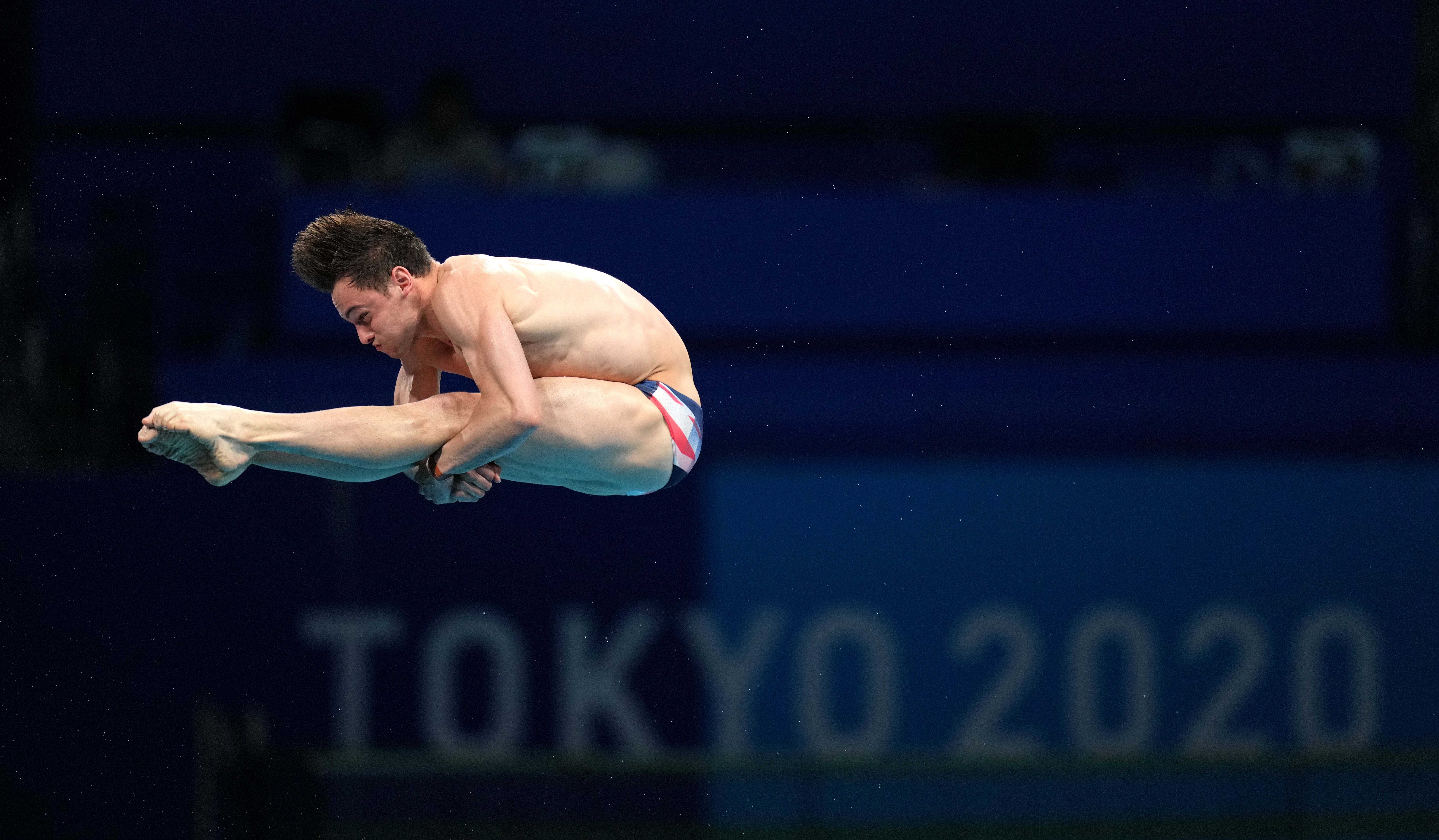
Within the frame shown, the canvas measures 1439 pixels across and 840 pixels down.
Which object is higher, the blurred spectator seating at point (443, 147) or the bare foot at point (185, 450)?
the blurred spectator seating at point (443, 147)

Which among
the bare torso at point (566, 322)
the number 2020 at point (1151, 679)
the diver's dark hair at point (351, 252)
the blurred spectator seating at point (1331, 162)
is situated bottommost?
the number 2020 at point (1151, 679)

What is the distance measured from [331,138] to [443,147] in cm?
53

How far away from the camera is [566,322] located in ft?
14.9

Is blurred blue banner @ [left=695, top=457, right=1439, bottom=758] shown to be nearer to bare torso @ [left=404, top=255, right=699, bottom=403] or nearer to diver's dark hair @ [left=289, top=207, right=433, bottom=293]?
bare torso @ [left=404, top=255, right=699, bottom=403]

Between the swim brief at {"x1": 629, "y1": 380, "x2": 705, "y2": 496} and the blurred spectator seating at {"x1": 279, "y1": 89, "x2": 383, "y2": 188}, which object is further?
the blurred spectator seating at {"x1": 279, "y1": 89, "x2": 383, "y2": 188}

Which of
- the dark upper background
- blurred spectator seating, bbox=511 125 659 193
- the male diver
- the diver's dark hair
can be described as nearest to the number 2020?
the dark upper background

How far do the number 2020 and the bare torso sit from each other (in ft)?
11.8

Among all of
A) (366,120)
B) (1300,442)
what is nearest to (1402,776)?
(1300,442)

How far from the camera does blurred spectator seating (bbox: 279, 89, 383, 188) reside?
7586mm

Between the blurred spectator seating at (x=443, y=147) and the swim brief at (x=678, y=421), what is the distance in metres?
3.17

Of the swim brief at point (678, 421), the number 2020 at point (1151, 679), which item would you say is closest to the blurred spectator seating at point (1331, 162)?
the number 2020 at point (1151, 679)

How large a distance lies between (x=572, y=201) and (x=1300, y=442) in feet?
12.2

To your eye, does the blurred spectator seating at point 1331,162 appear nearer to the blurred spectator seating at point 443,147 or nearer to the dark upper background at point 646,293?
the dark upper background at point 646,293

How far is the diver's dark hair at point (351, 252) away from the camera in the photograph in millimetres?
4309
